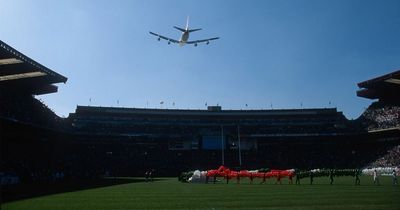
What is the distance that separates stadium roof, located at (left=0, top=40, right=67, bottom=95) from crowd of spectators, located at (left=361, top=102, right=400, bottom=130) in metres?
55.7

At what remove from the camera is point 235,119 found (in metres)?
91.6

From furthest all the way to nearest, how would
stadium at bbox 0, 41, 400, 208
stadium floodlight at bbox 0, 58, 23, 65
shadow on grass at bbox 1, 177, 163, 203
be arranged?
stadium at bbox 0, 41, 400, 208 < stadium floodlight at bbox 0, 58, 23, 65 < shadow on grass at bbox 1, 177, 163, 203

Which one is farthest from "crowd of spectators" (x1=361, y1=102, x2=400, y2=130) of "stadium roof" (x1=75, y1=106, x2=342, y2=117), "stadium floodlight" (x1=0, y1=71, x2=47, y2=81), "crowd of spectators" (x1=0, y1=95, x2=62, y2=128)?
"crowd of spectators" (x1=0, y1=95, x2=62, y2=128)

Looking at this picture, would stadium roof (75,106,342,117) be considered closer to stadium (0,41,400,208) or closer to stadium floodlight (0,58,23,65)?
stadium (0,41,400,208)

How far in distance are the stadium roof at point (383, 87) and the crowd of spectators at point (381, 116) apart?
2052 millimetres

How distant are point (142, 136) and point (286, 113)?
3344 centimetres

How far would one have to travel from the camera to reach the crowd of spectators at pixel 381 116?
71.6 meters

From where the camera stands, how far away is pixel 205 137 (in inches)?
3216

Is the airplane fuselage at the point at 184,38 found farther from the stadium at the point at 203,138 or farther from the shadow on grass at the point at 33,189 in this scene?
the shadow on grass at the point at 33,189

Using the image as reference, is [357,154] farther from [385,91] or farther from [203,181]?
[203,181]

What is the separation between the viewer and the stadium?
64438 millimetres

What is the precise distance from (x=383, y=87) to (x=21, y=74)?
61.5 meters

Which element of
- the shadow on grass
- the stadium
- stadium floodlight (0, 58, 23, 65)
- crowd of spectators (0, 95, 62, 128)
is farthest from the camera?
the stadium

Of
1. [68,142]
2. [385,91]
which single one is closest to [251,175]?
[68,142]
